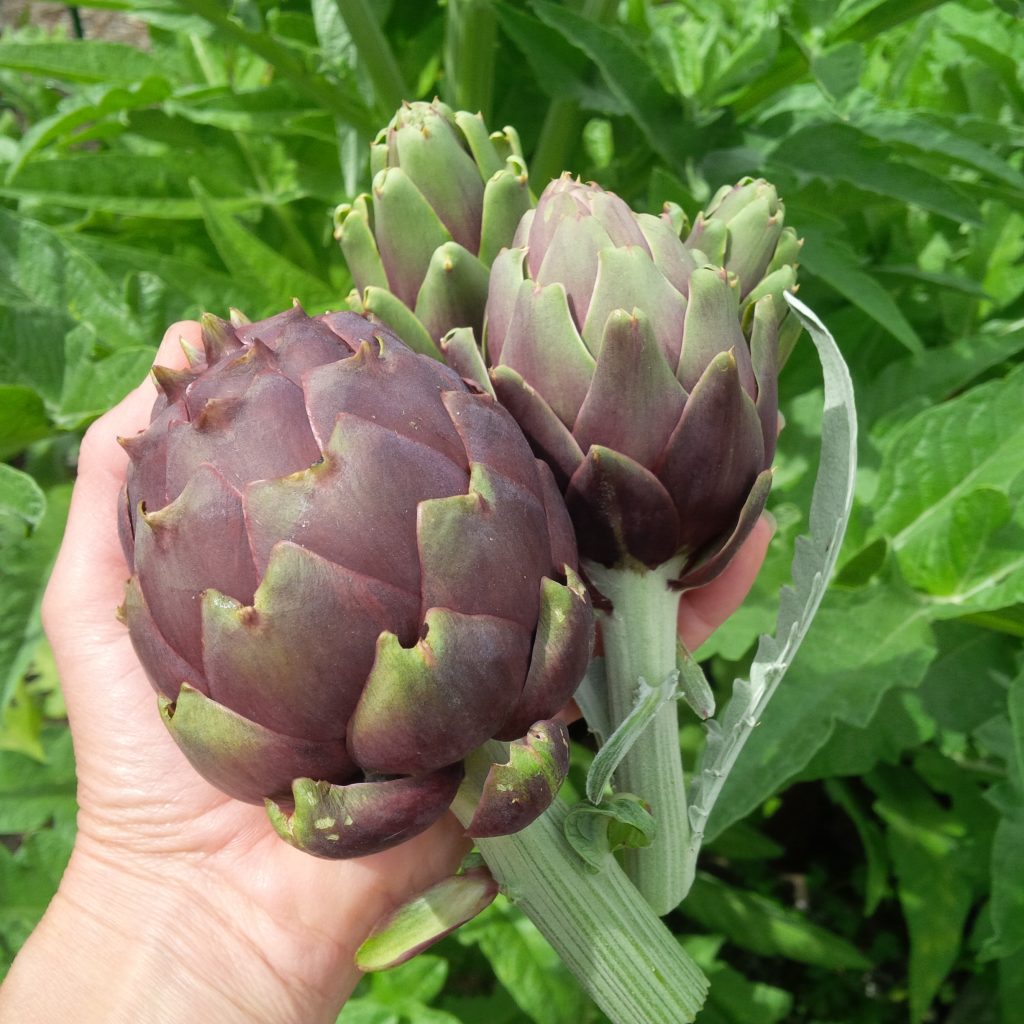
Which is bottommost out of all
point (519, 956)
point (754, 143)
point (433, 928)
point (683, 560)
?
point (519, 956)

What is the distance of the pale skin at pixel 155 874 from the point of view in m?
0.70

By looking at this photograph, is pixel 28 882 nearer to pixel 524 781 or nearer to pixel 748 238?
pixel 524 781

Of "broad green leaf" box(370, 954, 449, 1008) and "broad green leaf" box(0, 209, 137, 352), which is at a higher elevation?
"broad green leaf" box(0, 209, 137, 352)

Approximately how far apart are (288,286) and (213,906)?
55cm

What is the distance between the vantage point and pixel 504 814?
510mm

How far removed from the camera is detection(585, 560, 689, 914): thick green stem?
24.9 inches

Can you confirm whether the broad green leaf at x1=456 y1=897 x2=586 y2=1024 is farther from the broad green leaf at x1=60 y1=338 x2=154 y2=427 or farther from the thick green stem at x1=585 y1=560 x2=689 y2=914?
the broad green leaf at x1=60 y1=338 x2=154 y2=427

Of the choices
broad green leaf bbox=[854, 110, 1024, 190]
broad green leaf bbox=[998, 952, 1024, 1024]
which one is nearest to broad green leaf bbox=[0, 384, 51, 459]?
broad green leaf bbox=[854, 110, 1024, 190]

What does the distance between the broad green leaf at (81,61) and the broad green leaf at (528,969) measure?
2.81 feet

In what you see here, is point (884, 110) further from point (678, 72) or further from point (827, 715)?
point (827, 715)

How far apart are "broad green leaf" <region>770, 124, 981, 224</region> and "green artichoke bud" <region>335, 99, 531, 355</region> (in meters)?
0.31

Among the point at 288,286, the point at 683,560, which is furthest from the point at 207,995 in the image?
the point at 288,286

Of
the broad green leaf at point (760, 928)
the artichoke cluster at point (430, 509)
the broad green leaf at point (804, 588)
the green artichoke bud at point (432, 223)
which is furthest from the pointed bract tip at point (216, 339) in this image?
the broad green leaf at point (760, 928)

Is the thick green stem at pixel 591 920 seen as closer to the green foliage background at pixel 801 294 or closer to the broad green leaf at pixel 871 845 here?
the green foliage background at pixel 801 294
